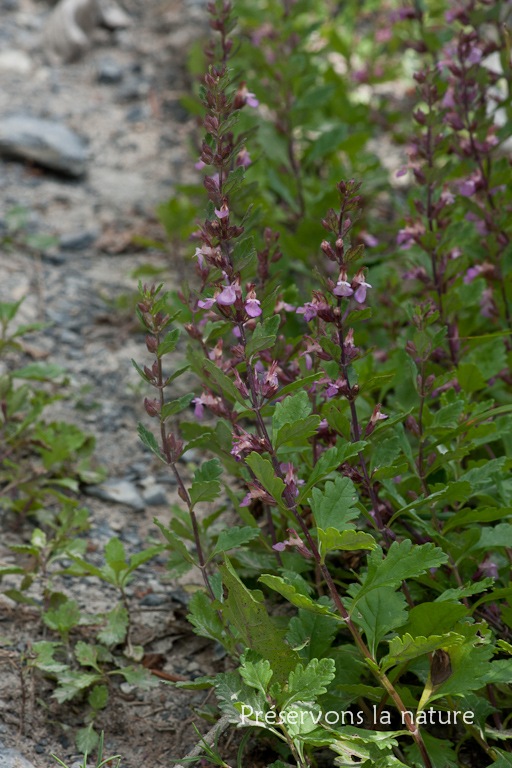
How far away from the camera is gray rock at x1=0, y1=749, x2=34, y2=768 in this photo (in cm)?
188

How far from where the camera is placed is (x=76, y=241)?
14.0ft

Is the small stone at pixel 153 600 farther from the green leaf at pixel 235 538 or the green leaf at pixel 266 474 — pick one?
the green leaf at pixel 266 474

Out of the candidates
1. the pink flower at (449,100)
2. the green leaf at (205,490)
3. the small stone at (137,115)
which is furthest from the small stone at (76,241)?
the green leaf at (205,490)

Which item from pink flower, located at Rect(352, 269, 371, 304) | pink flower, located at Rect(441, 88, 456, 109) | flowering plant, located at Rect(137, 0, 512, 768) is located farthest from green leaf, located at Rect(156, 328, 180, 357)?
pink flower, located at Rect(441, 88, 456, 109)

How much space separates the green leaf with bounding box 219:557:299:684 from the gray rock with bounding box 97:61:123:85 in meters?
5.13

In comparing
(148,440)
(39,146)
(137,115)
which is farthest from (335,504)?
(137,115)

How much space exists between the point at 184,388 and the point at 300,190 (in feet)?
4.09

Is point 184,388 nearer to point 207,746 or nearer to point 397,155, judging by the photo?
point 207,746

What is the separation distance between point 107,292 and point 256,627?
8.70ft

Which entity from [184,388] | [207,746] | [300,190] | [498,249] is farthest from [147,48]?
[207,746]

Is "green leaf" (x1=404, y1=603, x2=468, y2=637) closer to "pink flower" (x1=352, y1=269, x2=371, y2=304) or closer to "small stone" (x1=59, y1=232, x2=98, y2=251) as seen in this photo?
"pink flower" (x1=352, y1=269, x2=371, y2=304)

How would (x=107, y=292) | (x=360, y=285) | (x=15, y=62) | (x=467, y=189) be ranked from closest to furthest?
(x=360, y=285) → (x=467, y=189) → (x=107, y=292) → (x=15, y=62)

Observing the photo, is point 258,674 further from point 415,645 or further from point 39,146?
point 39,146

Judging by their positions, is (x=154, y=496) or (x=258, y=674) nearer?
(x=258, y=674)
